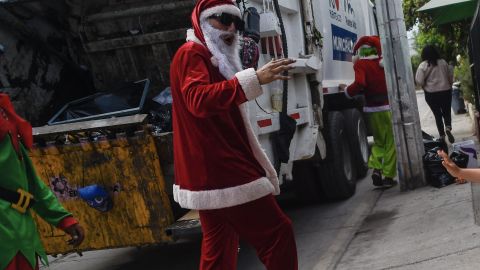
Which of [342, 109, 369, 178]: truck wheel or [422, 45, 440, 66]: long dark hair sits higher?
[422, 45, 440, 66]: long dark hair

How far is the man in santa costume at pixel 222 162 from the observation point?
121 inches

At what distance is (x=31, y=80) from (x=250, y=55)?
2324 mm

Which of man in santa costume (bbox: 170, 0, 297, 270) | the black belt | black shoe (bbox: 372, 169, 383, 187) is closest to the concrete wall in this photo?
man in santa costume (bbox: 170, 0, 297, 270)

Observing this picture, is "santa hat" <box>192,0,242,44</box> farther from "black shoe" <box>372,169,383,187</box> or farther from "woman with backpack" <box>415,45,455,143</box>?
"woman with backpack" <box>415,45,455,143</box>

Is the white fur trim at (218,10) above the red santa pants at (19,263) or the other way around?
above

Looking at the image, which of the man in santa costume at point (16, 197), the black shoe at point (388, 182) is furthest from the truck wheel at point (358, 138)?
the man in santa costume at point (16, 197)

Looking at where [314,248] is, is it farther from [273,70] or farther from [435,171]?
[273,70]

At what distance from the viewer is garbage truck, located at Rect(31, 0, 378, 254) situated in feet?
14.7

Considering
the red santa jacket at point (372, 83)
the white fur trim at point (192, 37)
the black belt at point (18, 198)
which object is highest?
the white fur trim at point (192, 37)

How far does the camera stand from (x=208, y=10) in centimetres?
318

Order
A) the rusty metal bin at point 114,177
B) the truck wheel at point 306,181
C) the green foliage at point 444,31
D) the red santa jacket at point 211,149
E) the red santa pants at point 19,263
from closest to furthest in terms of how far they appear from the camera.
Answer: the red santa pants at point 19,263, the red santa jacket at point 211,149, the rusty metal bin at point 114,177, the truck wheel at point 306,181, the green foliage at point 444,31

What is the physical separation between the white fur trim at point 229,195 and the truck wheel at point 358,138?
4605 millimetres

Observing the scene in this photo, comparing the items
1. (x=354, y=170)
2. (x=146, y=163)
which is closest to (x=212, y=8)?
(x=146, y=163)

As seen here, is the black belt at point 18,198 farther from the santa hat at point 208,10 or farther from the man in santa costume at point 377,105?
the man in santa costume at point 377,105
